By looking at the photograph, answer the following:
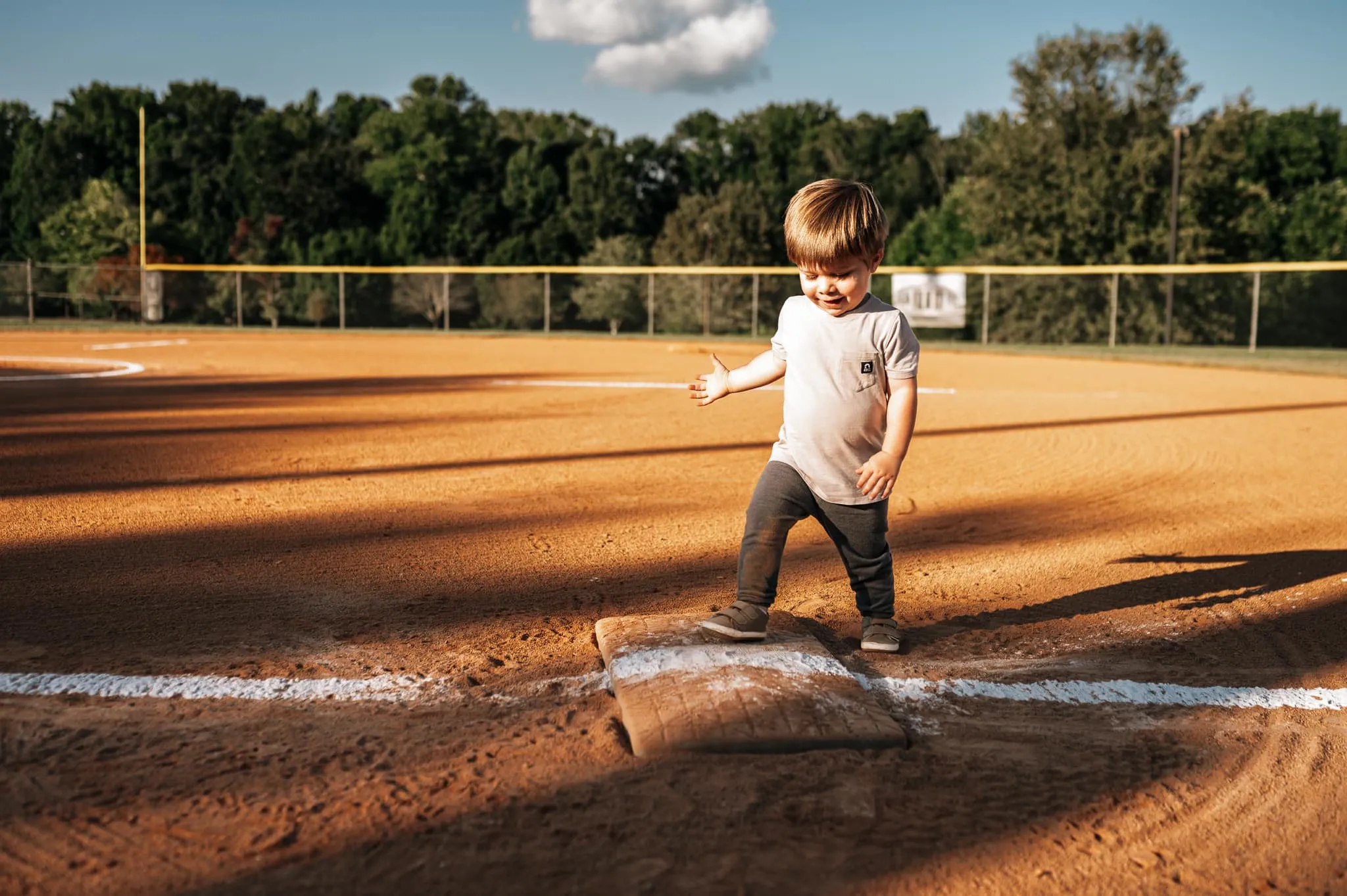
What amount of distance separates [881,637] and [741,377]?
2.46ft

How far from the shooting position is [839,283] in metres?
2.67

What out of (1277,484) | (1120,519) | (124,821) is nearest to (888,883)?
(124,821)

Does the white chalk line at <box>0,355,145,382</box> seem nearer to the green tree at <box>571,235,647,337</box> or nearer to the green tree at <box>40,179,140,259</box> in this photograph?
the green tree at <box>571,235,647,337</box>

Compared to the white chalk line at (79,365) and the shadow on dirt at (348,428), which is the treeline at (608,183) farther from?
the shadow on dirt at (348,428)

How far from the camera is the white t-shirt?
8.87ft

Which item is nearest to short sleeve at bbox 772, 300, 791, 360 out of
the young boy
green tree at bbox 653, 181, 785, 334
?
the young boy

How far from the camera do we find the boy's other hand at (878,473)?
103 inches

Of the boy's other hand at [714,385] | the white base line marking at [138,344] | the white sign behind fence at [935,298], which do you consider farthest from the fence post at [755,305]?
the boy's other hand at [714,385]

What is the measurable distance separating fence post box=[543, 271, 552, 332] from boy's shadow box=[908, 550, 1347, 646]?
66.6 feet

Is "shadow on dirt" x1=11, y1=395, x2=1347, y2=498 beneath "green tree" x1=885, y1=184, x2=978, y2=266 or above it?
beneath

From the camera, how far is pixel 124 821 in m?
1.78

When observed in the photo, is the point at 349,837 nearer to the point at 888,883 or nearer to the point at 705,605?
the point at 888,883

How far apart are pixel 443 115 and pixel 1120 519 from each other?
53957 millimetres

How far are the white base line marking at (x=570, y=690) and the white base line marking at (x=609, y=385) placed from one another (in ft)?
25.4
